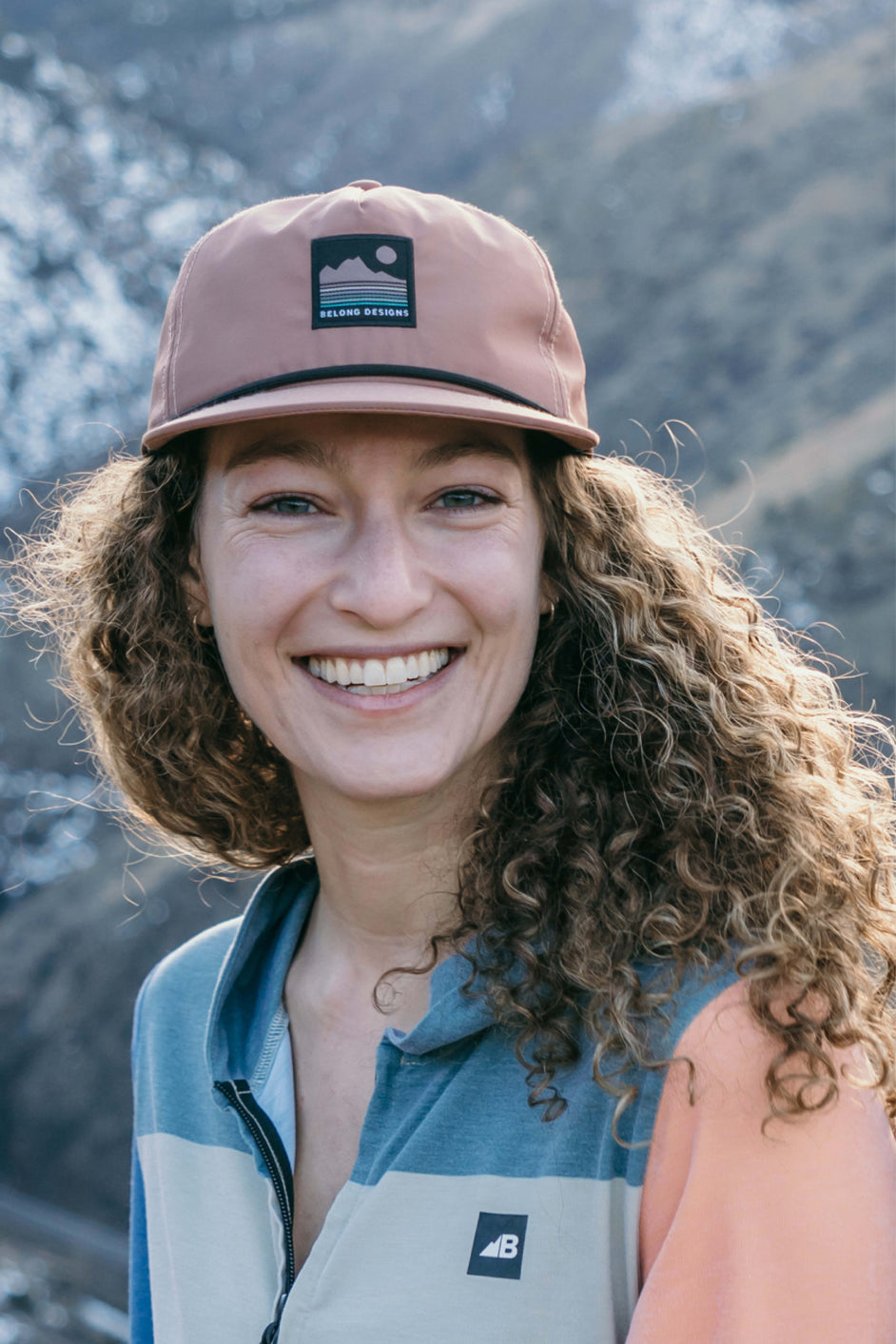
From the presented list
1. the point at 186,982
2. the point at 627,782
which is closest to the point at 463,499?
the point at 627,782

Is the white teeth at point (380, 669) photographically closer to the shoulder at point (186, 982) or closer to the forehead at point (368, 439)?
the forehead at point (368, 439)

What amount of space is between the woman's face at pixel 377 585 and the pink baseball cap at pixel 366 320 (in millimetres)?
66

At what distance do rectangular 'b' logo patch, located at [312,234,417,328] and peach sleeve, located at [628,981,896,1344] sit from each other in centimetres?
86

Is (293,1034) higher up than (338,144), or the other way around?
(338,144)

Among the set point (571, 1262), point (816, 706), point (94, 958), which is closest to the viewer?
point (571, 1262)

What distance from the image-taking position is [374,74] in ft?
51.0

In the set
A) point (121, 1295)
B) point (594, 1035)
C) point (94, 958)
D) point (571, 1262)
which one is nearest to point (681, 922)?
point (594, 1035)

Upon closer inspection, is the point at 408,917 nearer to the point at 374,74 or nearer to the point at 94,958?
the point at 94,958

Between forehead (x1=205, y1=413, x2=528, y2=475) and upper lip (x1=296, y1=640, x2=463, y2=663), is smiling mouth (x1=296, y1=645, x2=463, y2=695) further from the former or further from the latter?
forehead (x1=205, y1=413, x2=528, y2=475)

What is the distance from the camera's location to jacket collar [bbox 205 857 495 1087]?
4.64 ft

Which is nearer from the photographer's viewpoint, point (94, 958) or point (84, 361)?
point (94, 958)

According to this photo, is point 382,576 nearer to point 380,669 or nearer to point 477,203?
point 380,669

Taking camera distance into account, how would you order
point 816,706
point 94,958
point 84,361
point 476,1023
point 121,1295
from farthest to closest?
1. point 84,361
2. point 94,958
3. point 121,1295
4. point 816,706
5. point 476,1023

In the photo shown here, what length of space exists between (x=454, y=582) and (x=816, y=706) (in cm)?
55
